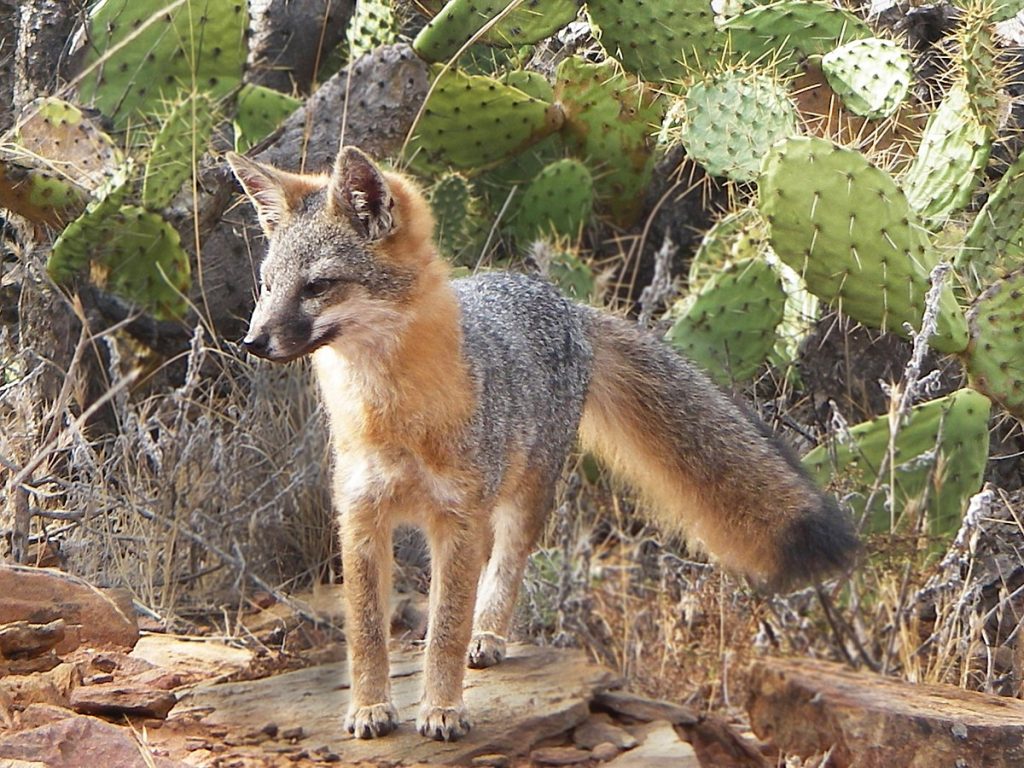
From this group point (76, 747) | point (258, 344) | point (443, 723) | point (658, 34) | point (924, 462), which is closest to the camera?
point (76, 747)

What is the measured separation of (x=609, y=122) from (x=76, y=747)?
12.4 ft

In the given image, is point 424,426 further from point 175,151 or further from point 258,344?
point 175,151

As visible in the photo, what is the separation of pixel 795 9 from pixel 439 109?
1.42 meters

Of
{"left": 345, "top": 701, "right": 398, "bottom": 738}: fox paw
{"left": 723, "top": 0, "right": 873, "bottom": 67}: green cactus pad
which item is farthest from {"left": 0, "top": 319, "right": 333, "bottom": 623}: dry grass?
{"left": 723, "top": 0, "right": 873, "bottom": 67}: green cactus pad

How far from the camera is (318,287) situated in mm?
3109

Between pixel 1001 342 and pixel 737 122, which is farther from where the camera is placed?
pixel 737 122

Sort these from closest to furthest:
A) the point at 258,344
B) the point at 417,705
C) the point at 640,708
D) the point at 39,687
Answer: the point at 258,344, the point at 39,687, the point at 417,705, the point at 640,708

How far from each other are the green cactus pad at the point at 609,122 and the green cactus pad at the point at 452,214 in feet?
1.82

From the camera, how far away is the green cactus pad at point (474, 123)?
16.8 ft

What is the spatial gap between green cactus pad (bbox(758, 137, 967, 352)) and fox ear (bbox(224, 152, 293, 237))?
1.55 metres

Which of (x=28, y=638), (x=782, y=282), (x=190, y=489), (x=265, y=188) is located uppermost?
(x=265, y=188)

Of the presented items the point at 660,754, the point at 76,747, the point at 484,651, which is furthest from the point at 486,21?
the point at 76,747

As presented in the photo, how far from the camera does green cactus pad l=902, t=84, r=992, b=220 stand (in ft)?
14.3

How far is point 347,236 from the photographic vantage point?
3166mm
